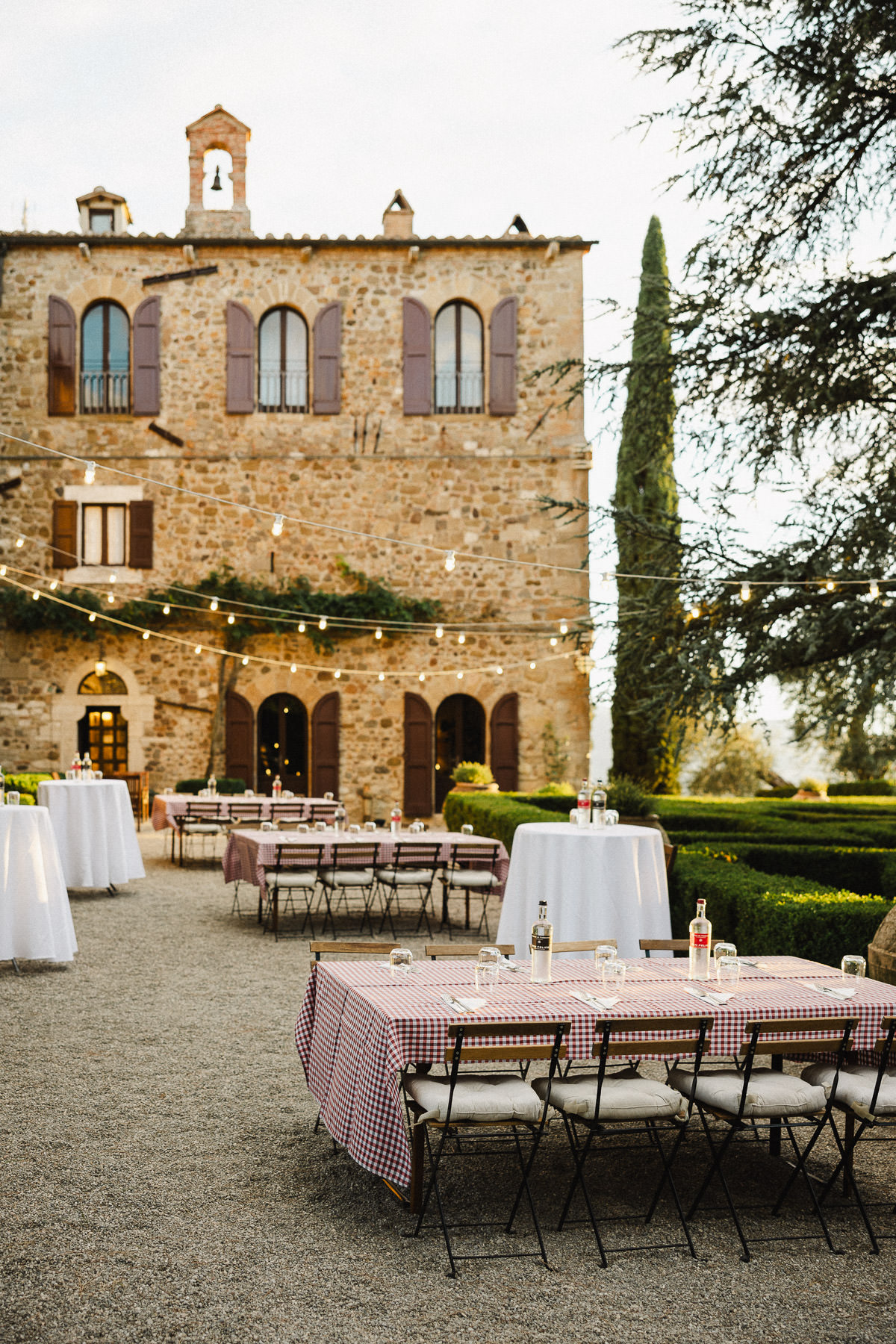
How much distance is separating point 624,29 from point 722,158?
108 cm

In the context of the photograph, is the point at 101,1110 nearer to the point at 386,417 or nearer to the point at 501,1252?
the point at 501,1252

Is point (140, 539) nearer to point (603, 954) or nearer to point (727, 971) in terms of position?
point (603, 954)

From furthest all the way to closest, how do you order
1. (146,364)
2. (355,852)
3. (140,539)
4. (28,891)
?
1. (146,364)
2. (140,539)
3. (355,852)
4. (28,891)

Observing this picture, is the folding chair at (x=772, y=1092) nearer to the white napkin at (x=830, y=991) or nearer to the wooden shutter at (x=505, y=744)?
the white napkin at (x=830, y=991)

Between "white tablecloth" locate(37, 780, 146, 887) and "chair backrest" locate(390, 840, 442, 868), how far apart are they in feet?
7.87

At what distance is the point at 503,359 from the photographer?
17.0 meters

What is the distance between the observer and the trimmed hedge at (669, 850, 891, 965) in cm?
508

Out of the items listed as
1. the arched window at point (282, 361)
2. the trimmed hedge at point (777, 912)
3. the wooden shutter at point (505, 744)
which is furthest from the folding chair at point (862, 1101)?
the arched window at point (282, 361)

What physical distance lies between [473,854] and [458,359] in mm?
10486

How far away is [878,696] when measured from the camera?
757 cm

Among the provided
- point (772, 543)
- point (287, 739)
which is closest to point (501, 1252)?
point (772, 543)

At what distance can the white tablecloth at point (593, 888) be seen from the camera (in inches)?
235

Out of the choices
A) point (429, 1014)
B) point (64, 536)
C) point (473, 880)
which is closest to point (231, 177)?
point (64, 536)

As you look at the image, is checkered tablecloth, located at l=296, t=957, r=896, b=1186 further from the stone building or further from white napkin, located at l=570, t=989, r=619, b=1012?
the stone building
